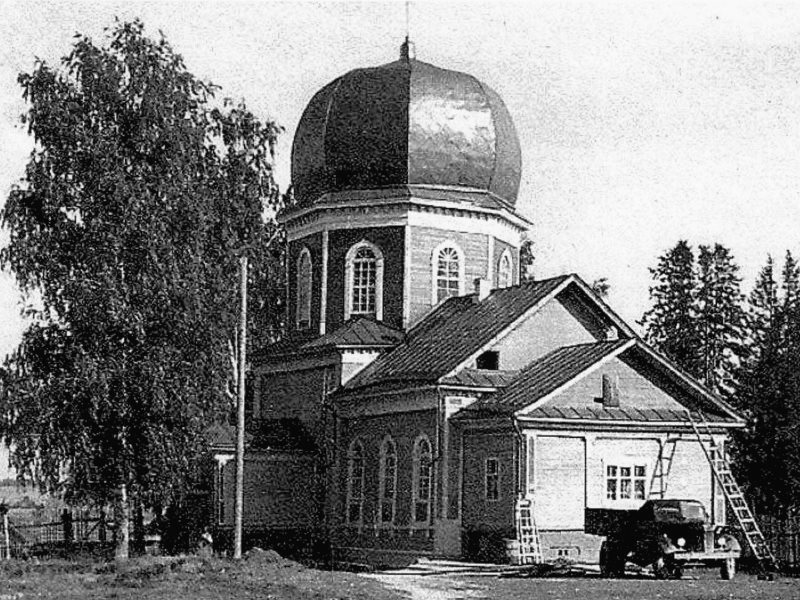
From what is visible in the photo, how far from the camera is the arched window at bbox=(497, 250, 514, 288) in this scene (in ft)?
Answer: 137

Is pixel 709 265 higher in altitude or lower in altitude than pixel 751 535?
higher

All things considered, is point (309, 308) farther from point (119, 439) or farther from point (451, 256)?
point (119, 439)

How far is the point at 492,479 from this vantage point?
3334 centimetres

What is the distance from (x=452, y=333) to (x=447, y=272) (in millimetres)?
3603

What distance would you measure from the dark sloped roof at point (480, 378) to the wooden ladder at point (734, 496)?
172 inches

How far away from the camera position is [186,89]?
1375 inches

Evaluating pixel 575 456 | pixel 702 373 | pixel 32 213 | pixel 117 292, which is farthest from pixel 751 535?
pixel 702 373

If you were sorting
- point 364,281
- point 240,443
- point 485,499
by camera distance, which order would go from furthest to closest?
point 364,281
point 485,499
point 240,443

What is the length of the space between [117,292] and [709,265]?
29.9 meters

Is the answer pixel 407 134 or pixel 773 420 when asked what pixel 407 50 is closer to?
pixel 407 134

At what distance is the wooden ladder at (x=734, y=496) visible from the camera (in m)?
31.0

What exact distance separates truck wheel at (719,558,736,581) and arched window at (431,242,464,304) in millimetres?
14958

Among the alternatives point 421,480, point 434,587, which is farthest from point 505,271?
point 434,587

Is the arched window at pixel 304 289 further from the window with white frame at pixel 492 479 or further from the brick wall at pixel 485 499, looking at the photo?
the window with white frame at pixel 492 479
